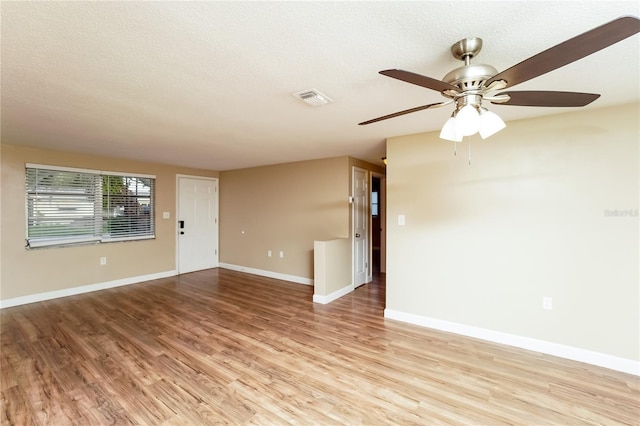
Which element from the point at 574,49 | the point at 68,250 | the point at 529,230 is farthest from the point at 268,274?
the point at 574,49

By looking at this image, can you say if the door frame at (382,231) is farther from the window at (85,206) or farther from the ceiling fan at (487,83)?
the window at (85,206)

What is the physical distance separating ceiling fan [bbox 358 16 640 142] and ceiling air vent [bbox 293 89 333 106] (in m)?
0.93

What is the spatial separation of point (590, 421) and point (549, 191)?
181 cm

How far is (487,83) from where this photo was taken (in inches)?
51.7

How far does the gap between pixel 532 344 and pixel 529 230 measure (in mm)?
1107

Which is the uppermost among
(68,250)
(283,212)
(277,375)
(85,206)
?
(85,206)

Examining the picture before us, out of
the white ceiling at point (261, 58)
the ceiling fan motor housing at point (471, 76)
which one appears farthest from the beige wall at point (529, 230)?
the ceiling fan motor housing at point (471, 76)

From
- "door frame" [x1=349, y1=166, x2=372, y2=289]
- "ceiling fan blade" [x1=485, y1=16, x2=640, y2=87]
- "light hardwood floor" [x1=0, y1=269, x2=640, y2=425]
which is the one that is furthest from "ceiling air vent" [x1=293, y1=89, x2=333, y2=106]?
"door frame" [x1=349, y1=166, x2=372, y2=289]

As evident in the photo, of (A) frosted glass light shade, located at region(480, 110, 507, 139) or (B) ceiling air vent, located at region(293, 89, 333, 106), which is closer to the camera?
(A) frosted glass light shade, located at region(480, 110, 507, 139)

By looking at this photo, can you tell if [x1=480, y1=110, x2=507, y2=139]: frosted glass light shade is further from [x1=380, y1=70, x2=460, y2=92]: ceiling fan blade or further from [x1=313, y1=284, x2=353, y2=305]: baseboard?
[x1=313, y1=284, x2=353, y2=305]: baseboard

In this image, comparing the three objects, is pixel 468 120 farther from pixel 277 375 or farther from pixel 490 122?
→ pixel 277 375

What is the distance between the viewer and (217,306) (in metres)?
3.83

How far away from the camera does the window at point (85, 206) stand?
4.06 meters

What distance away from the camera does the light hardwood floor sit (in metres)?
1.83
